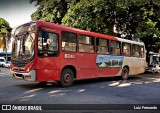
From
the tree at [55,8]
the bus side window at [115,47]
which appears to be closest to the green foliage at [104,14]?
the tree at [55,8]

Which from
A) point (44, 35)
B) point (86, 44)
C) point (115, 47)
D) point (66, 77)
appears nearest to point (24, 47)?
point (44, 35)

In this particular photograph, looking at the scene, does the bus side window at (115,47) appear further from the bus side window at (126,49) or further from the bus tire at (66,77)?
the bus tire at (66,77)

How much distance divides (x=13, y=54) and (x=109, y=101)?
216 inches

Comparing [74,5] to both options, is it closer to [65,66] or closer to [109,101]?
[65,66]

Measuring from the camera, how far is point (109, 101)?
8289 millimetres

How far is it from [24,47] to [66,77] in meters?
2.43

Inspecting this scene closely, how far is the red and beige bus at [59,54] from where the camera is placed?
34.4ft

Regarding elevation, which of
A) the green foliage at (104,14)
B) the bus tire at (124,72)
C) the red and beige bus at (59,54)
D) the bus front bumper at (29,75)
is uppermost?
the green foliage at (104,14)

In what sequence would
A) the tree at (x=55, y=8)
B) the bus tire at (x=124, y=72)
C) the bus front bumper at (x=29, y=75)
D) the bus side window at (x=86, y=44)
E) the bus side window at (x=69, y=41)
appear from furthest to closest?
the tree at (x=55, y=8), the bus tire at (x=124, y=72), the bus side window at (x=86, y=44), the bus side window at (x=69, y=41), the bus front bumper at (x=29, y=75)

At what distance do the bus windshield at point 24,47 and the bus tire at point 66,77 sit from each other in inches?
76.6

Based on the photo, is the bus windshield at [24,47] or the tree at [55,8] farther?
the tree at [55,8]

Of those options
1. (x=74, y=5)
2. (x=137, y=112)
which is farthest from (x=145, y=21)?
(x=137, y=112)

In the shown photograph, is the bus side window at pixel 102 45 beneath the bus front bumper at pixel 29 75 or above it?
above

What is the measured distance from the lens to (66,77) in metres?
11.8
